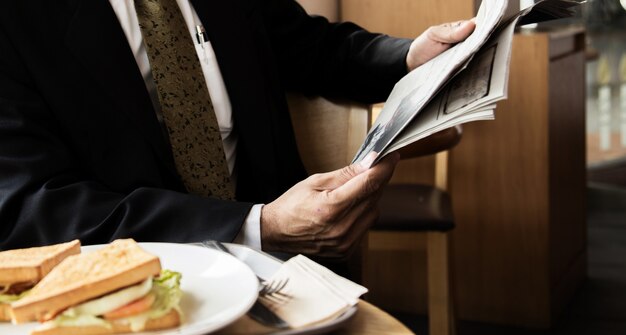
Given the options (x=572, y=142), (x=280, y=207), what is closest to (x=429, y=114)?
(x=280, y=207)

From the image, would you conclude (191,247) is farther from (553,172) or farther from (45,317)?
(553,172)

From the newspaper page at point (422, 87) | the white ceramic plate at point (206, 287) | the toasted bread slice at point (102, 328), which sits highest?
the newspaper page at point (422, 87)

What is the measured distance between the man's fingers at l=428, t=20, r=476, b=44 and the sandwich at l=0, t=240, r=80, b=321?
0.83m

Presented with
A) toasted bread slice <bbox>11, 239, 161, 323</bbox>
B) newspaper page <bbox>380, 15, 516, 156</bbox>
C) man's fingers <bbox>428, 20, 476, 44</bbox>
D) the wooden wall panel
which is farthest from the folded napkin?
the wooden wall panel

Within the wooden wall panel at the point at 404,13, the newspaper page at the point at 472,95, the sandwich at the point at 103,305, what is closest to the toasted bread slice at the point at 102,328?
the sandwich at the point at 103,305

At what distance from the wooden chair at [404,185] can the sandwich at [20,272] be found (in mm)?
861

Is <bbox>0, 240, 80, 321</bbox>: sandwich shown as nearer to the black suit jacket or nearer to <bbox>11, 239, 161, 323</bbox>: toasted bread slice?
<bbox>11, 239, 161, 323</bbox>: toasted bread slice

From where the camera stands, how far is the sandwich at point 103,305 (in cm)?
56

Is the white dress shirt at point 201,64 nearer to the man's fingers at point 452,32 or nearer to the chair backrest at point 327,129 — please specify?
the chair backrest at point 327,129

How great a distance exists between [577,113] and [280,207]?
90.7 inches

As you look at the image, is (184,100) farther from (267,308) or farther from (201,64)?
(267,308)

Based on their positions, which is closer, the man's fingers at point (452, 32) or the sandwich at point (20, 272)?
the sandwich at point (20, 272)

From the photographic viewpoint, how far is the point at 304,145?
157 centimetres

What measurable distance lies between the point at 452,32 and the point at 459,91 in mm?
478
